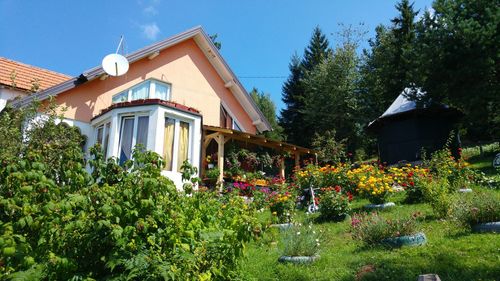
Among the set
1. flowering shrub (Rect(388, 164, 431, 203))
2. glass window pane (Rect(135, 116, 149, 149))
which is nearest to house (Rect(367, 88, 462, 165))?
flowering shrub (Rect(388, 164, 431, 203))

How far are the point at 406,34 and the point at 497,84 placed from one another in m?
17.7

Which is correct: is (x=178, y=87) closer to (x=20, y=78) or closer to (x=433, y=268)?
(x=20, y=78)

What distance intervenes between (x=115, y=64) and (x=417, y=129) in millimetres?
14400

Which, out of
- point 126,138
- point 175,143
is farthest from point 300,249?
point 126,138

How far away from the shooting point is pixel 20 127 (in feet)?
32.2

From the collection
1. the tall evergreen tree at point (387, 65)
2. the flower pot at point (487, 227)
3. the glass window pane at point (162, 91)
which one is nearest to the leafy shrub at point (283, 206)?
the flower pot at point (487, 227)

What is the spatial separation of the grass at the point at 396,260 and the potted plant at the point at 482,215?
0.64 feet

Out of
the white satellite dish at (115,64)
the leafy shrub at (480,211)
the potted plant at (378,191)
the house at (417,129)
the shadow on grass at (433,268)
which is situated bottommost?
the shadow on grass at (433,268)

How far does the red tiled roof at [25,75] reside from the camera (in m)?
13.3

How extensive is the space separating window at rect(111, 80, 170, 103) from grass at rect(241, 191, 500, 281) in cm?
1049

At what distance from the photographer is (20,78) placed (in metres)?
13.8

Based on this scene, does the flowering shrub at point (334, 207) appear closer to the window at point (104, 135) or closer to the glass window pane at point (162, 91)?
the window at point (104, 135)

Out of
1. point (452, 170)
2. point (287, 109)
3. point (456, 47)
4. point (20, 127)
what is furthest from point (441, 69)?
point (287, 109)

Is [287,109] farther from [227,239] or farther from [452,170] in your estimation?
[227,239]
